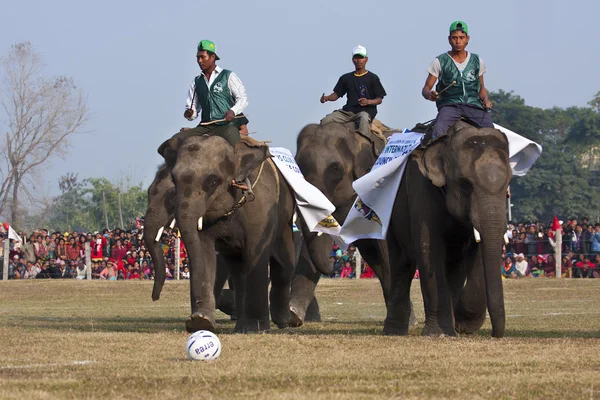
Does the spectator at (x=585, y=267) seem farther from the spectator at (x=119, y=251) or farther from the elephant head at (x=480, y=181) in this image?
the elephant head at (x=480, y=181)

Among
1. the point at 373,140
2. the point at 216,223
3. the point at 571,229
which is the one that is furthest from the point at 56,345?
the point at 571,229

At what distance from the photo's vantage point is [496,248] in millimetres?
11758

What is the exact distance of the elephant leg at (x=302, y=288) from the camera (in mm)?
15492

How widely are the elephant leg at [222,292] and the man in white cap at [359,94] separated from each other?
9.73 ft

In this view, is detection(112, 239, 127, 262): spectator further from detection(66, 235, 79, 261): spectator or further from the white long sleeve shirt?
the white long sleeve shirt

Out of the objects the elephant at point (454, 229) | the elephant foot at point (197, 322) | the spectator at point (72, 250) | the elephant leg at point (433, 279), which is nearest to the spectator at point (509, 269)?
the spectator at point (72, 250)

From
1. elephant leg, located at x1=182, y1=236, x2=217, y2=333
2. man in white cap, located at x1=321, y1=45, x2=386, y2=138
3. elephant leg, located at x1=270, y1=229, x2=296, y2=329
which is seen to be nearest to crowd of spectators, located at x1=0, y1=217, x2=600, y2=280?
man in white cap, located at x1=321, y1=45, x2=386, y2=138

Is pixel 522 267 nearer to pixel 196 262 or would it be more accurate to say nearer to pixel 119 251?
pixel 119 251

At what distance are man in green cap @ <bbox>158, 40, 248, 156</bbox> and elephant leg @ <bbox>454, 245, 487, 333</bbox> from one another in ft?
10.2

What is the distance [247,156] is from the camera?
13.8 metres

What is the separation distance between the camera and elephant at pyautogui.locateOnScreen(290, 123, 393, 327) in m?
16.9

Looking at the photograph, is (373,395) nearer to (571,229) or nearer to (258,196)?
(258,196)

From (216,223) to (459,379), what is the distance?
20.1 ft

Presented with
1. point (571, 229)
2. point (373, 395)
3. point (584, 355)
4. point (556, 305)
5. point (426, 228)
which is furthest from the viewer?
point (571, 229)
